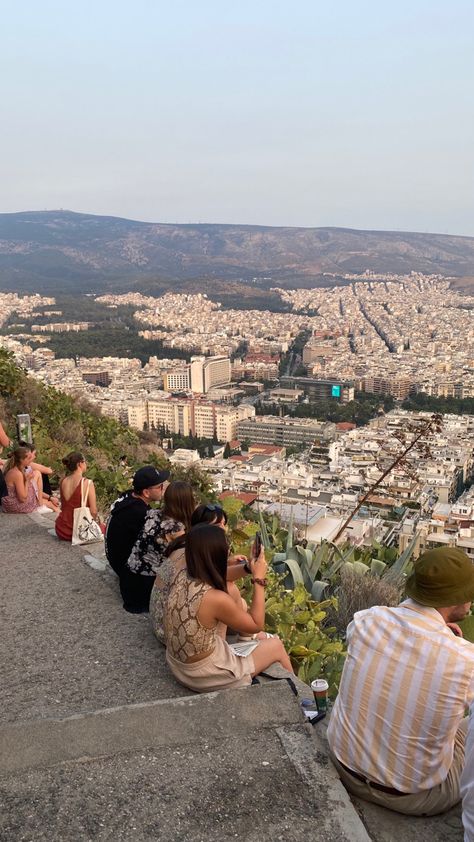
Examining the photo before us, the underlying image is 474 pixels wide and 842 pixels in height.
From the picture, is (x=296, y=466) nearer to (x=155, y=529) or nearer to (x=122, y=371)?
(x=155, y=529)

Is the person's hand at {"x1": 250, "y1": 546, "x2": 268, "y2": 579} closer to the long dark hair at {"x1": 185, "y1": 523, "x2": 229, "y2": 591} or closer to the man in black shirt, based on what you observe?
the long dark hair at {"x1": 185, "y1": 523, "x2": 229, "y2": 591}

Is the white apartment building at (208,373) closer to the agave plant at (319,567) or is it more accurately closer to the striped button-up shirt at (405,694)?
the agave plant at (319,567)

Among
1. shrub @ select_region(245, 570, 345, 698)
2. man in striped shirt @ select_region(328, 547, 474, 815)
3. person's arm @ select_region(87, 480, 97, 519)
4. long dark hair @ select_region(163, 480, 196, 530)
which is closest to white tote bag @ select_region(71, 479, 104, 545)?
person's arm @ select_region(87, 480, 97, 519)

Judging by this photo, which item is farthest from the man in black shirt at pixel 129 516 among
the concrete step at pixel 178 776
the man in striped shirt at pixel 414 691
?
A: the man in striped shirt at pixel 414 691

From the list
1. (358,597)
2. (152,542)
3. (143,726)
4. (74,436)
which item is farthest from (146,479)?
(74,436)

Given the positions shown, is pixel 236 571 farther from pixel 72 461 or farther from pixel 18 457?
pixel 18 457

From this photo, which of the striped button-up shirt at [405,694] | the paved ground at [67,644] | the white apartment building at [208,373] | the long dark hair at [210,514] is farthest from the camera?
the white apartment building at [208,373]
